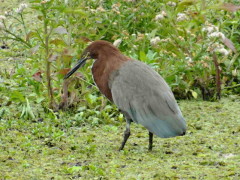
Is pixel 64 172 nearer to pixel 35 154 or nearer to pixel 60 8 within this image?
pixel 35 154

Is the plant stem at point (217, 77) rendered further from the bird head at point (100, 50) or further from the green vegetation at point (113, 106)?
the bird head at point (100, 50)

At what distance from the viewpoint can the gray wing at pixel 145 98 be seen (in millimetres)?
4113

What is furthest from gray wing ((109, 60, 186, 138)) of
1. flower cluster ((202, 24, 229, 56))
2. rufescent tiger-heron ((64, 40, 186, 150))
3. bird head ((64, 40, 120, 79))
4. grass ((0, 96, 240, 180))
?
flower cluster ((202, 24, 229, 56))

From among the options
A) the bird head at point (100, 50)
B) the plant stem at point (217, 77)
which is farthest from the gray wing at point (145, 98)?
the plant stem at point (217, 77)

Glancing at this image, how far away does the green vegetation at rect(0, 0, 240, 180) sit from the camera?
13.2 ft

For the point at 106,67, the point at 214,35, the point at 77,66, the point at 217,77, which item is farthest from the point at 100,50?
the point at 217,77

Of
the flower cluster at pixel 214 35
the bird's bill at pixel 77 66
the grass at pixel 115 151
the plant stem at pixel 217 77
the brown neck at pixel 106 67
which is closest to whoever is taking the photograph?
the grass at pixel 115 151

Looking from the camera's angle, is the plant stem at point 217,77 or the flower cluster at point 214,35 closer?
the flower cluster at point 214,35

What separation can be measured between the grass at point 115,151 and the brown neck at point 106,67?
1.52ft

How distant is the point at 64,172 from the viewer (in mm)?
3879

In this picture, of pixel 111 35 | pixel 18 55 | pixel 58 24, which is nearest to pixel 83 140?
pixel 58 24

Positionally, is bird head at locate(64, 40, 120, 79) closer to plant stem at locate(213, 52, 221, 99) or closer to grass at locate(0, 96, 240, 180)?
grass at locate(0, 96, 240, 180)

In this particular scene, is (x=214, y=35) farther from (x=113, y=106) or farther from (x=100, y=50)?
(x=113, y=106)

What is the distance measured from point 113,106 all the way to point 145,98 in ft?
4.09
